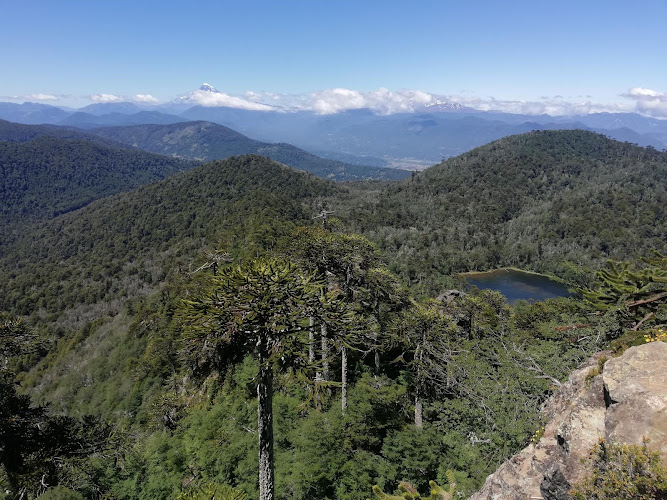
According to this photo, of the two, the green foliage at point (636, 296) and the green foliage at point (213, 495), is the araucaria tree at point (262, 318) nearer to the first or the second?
the green foliage at point (213, 495)

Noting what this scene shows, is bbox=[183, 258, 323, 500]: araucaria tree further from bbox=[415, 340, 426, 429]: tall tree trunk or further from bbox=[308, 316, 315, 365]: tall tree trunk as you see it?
bbox=[415, 340, 426, 429]: tall tree trunk

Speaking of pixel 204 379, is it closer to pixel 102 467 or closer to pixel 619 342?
pixel 102 467


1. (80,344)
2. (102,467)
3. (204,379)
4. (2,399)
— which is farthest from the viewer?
(80,344)

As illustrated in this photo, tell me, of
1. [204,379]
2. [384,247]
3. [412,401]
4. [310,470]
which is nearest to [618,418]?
[310,470]

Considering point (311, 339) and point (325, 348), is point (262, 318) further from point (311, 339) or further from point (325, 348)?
point (325, 348)

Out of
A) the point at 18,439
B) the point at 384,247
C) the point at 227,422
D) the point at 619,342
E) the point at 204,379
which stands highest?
the point at 619,342

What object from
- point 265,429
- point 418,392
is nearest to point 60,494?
point 265,429

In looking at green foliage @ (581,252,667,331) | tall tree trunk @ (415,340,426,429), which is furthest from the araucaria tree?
tall tree trunk @ (415,340,426,429)

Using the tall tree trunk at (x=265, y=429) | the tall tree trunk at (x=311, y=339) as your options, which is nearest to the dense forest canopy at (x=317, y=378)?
the tall tree trunk at (x=311, y=339)
